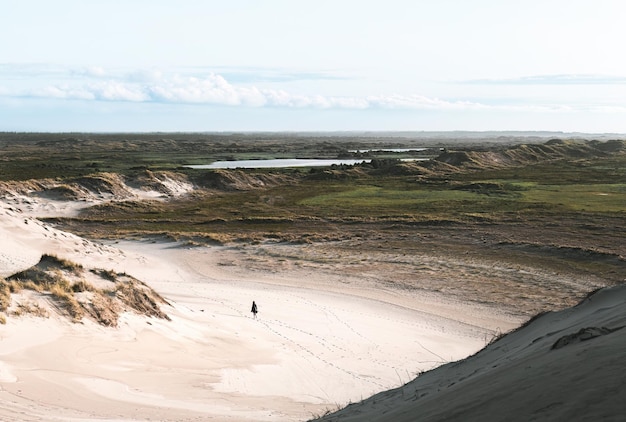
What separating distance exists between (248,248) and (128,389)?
24.8 meters

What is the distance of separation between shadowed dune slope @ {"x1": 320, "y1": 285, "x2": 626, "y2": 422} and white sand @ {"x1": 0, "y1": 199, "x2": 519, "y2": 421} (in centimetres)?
373

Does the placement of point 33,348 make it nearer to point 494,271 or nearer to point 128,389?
point 128,389

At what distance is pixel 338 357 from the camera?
18188 millimetres

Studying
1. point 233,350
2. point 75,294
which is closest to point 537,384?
point 233,350

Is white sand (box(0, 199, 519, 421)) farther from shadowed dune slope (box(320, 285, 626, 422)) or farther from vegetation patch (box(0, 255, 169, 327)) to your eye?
shadowed dune slope (box(320, 285, 626, 422))

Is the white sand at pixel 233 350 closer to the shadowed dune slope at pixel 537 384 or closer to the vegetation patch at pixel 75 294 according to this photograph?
the vegetation patch at pixel 75 294

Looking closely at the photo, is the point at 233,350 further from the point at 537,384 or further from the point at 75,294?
the point at 537,384

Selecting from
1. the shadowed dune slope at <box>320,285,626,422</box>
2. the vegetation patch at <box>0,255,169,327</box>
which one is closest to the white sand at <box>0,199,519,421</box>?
the vegetation patch at <box>0,255,169,327</box>

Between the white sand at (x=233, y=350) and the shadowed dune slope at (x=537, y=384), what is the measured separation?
12.2ft

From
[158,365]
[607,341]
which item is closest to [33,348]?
[158,365]

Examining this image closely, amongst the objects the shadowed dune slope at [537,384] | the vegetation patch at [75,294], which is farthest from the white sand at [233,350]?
the shadowed dune slope at [537,384]

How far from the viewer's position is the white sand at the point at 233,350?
1268cm

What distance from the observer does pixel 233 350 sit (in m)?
17.8

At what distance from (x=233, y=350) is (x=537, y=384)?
40.3 feet
